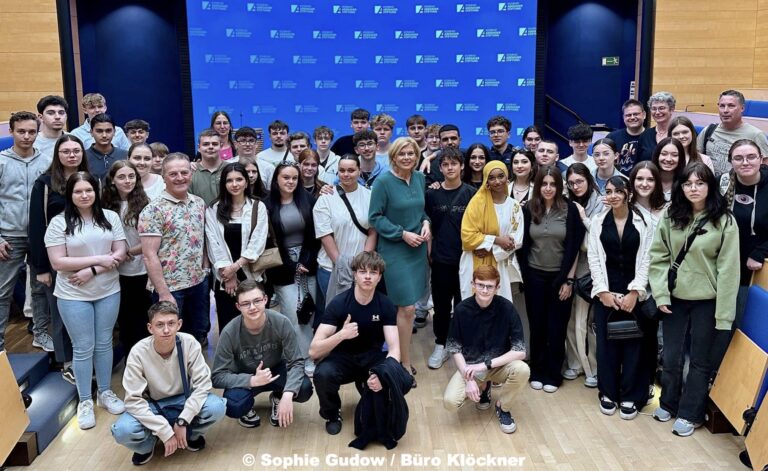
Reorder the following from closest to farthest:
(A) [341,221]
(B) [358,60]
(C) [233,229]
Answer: (C) [233,229]
(A) [341,221]
(B) [358,60]

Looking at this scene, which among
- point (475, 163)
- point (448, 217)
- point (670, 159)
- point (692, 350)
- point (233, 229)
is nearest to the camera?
point (692, 350)

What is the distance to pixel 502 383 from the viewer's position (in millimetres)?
4008

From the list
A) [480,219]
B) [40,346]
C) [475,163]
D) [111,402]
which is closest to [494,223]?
[480,219]

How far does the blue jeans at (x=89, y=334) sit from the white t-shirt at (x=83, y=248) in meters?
0.05

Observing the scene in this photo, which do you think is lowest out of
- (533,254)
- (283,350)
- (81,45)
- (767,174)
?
(283,350)

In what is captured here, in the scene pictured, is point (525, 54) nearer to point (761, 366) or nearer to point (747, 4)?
point (747, 4)

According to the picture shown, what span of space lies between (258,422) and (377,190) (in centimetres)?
161

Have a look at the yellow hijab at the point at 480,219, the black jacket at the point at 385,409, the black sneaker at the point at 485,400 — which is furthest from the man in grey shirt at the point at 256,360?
the yellow hijab at the point at 480,219

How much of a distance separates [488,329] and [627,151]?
6.66ft

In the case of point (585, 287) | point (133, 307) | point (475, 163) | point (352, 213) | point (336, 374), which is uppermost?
point (475, 163)

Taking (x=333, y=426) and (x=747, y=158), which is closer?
(x=747, y=158)

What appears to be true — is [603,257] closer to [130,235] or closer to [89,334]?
[130,235]

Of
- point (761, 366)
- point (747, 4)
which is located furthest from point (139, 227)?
point (747, 4)

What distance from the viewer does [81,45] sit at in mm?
9750
